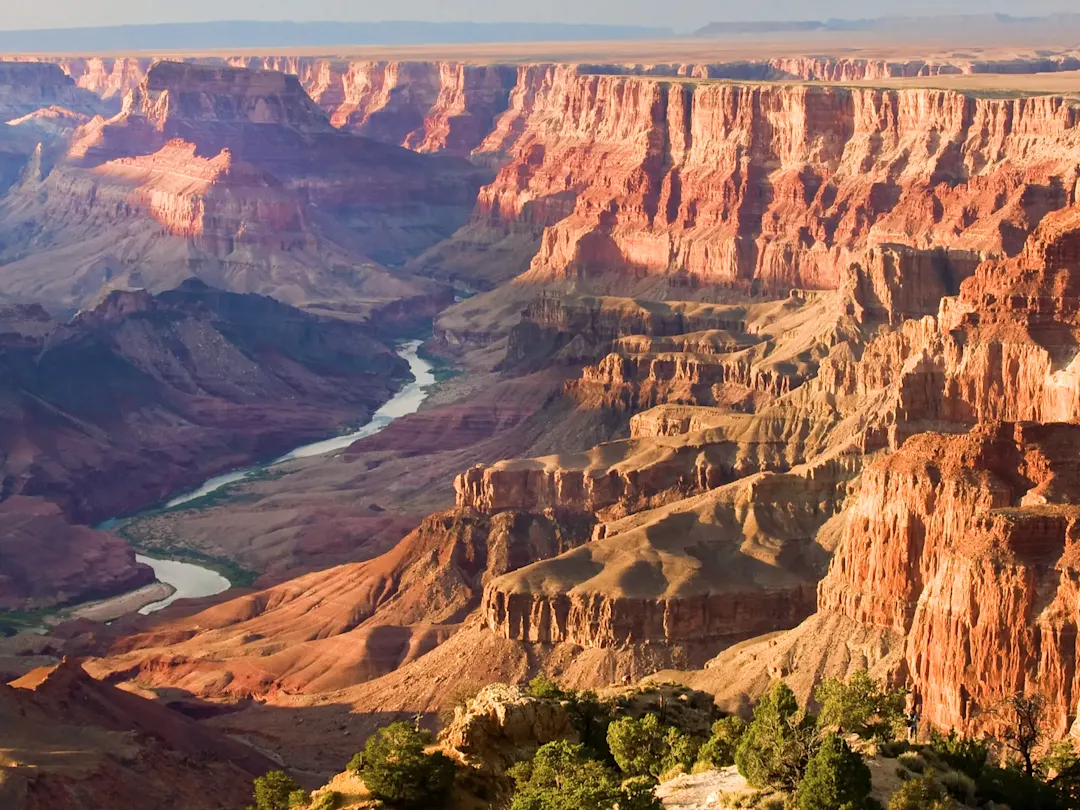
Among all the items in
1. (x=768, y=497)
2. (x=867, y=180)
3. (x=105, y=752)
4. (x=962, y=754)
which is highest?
(x=962, y=754)

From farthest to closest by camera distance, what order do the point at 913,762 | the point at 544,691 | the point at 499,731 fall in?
1. the point at 544,691
2. the point at 499,731
3. the point at 913,762

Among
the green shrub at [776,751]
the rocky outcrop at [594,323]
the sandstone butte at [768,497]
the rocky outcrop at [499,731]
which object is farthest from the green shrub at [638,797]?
the rocky outcrop at [594,323]

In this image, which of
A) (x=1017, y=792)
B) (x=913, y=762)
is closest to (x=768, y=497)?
(x=913, y=762)

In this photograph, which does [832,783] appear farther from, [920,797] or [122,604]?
[122,604]

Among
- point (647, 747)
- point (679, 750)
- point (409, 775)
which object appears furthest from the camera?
point (647, 747)

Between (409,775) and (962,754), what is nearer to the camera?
(409,775)

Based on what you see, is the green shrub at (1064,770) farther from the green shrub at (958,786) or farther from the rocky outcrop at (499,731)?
the rocky outcrop at (499,731)

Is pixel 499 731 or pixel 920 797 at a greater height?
pixel 920 797
